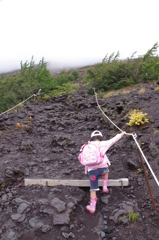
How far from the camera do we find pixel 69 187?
426cm

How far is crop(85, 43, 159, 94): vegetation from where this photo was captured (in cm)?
1190

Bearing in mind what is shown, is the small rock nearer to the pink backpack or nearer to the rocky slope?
the rocky slope

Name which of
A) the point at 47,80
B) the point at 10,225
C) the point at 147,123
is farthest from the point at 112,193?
the point at 47,80

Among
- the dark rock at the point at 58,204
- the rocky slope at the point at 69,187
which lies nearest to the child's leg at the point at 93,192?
the rocky slope at the point at 69,187

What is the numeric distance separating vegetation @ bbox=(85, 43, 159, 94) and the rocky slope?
10.1 ft

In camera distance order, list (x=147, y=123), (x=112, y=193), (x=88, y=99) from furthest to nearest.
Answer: (x=88, y=99), (x=147, y=123), (x=112, y=193)

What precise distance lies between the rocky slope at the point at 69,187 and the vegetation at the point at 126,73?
307cm

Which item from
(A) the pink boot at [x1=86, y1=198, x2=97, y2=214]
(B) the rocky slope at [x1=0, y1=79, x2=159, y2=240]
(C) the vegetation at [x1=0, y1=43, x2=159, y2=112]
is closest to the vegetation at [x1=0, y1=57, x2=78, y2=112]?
(C) the vegetation at [x1=0, y1=43, x2=159, y2=112]

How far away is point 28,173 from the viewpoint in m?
5.06

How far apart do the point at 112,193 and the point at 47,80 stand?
13501 millimetres

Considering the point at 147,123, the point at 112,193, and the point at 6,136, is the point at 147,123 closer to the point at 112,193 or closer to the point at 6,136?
the point at 112,193

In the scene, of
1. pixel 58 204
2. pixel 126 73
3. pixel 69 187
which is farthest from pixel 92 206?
pixel 126 73

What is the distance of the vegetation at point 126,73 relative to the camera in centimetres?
1190

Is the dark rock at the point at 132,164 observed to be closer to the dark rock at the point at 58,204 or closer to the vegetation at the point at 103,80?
the dark rock at the point at 58,204
